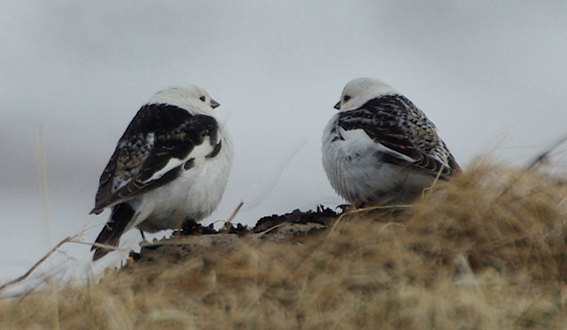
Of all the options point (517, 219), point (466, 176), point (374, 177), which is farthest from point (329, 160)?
point (517, 219)

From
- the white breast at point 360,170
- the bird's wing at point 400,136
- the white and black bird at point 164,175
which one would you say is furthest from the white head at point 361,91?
the white and black bird at point 164,175

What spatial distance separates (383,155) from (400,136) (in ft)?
0.70

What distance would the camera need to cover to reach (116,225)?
5785mm

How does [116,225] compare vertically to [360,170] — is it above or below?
below

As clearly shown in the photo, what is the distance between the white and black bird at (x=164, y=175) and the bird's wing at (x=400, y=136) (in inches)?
37.2

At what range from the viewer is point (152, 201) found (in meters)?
5.82

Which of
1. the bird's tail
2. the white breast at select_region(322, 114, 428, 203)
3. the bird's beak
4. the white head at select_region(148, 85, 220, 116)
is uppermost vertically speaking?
the white head at select_region(148, 85, 220, 116)

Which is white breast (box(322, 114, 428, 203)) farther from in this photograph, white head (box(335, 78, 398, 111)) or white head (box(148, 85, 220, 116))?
white head (box(148, 85, 220, 116))

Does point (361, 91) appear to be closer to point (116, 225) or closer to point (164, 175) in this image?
point (164, 175)

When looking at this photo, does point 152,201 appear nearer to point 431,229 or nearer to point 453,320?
point 431,229

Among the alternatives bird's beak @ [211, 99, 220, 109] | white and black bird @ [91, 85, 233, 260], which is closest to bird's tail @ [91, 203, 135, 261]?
white and black bird @ [91, 85, 233, 260]

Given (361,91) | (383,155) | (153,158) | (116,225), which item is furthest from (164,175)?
(361,91)

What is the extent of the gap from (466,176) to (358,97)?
2321 mm

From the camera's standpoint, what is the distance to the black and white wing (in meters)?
5.70
